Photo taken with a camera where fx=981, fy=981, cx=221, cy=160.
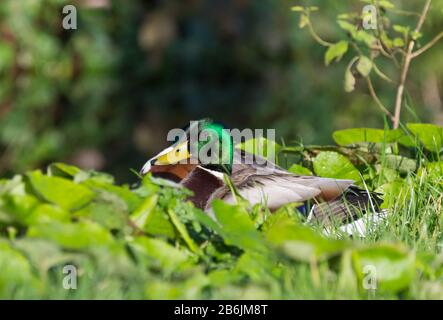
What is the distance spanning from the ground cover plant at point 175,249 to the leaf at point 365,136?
651 mm

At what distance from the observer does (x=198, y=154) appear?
2.99m

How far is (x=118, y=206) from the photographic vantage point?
2.27 m

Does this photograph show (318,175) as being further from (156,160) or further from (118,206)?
(118,206)

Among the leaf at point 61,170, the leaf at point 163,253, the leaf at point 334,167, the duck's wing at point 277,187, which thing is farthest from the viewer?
the leaf at point 334,167

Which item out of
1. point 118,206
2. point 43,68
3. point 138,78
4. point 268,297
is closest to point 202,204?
point 118,206

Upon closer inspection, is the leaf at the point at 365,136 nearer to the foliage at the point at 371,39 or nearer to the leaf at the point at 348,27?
the foliage at the point at 371,39

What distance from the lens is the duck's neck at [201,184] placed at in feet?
9.11

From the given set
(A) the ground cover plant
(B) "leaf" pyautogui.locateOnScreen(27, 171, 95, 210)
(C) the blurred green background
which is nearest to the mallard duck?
(A) the ground cover plant

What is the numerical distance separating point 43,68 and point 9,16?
322mm

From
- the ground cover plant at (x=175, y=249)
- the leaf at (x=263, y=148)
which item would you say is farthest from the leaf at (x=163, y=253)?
the leaf at (x=263, y=148)

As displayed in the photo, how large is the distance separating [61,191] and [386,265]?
0.76 metres

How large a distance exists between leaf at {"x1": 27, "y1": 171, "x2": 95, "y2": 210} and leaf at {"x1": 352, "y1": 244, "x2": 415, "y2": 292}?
0.64 meters

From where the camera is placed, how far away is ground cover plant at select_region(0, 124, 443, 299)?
82.5 inches

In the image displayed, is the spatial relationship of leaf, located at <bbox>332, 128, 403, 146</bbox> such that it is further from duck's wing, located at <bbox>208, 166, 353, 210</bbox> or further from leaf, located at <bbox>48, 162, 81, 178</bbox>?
leaf, located at <bbox>48, 162, 81, 178</bbox>
